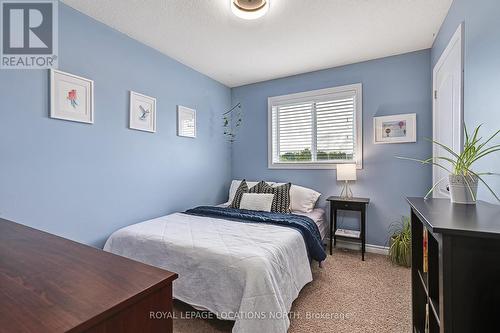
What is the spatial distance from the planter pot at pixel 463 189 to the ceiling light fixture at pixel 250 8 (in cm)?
183

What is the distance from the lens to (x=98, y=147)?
2285 millimetres

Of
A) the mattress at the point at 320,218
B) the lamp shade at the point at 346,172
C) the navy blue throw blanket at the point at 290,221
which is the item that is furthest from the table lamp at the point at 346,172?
the navy blue throw blanket at the point at 290,221

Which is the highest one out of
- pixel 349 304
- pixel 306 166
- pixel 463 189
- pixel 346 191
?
pixel 306 166

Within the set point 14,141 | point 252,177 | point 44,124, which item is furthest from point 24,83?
point 252,177

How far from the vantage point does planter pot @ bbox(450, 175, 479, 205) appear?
46.5 inches

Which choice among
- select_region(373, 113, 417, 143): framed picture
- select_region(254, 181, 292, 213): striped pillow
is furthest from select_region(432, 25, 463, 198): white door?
select_region(254, 181, 292, 213): striped pillow

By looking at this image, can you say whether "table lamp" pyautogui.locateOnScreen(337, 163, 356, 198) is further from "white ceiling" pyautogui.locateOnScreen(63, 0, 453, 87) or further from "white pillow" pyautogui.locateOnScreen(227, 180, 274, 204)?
"white ceiling" pyautogui.locateOnScreen(63, 0, 453, 87)

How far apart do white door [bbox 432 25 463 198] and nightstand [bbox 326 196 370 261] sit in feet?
2.50

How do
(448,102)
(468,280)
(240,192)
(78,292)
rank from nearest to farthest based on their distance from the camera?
(78,292)
(468,280)
(448,102)
(240,192)

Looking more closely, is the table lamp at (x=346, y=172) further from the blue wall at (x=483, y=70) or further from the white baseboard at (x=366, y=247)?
the blue wall at (x=483, y=70)

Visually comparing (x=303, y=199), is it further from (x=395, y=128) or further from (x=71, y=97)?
(x=71, y=97)

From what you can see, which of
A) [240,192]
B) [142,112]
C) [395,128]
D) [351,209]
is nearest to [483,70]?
[395,128]

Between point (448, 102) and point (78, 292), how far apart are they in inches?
114

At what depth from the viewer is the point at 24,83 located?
6.00 ft
